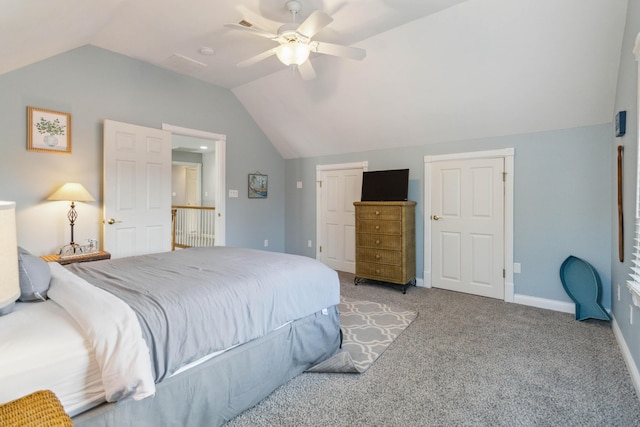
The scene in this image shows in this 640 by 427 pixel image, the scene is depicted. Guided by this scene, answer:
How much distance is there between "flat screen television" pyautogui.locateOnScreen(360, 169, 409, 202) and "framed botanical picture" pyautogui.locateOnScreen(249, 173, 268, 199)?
68.3 inches

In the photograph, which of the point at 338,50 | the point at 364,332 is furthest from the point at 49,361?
the point at 338,50

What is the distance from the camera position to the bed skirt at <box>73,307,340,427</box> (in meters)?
1.28

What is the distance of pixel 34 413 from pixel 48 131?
3.27 m

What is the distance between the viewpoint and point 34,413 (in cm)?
85

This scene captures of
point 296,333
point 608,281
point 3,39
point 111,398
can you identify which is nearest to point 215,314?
point 111,398

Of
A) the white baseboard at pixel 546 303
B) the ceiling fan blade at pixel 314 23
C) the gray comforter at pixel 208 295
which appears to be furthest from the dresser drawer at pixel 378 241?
the ceiling fan blade at pixel 314 23

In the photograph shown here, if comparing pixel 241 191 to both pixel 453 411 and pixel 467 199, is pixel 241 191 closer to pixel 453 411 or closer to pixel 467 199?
pixel 467 199

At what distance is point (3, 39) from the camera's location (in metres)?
2.19

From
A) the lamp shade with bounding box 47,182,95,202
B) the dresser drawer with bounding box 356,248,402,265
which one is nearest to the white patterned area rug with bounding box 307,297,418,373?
the dresser drawer with bounding box 356,248,402,265

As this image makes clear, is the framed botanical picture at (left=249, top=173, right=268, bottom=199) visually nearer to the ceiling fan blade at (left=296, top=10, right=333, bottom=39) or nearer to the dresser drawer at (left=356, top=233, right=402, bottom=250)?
the dresser drawer at (left=356, top=233, right=402, bottom=250)

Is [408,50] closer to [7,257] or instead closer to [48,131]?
[7,257]

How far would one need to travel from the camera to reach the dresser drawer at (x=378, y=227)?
3.96 metres

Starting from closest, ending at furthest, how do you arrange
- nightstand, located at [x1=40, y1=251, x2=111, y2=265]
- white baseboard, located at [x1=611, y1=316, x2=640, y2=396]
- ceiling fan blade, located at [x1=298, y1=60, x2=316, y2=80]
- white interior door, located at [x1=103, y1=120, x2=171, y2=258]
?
white baseboard, located at [x1=611, y1=316, x2=640, y2=396] → ceiling fan blade, located at [x1=298, y1=60, x2=316, y2=80] → nightstand, located at [x1=40, y1=251, x2=111, y2=265] → white interior door, located at [x1=103, y1=120, x2=171, y2=258]

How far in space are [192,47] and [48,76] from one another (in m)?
1.40
